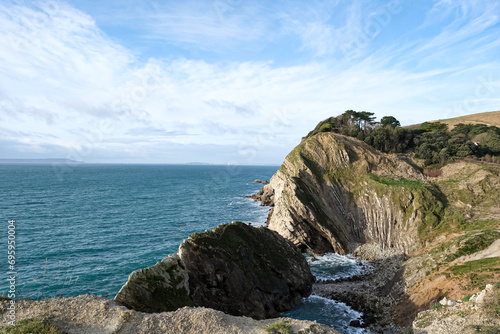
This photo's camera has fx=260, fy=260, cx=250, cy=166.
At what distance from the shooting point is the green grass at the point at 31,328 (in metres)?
12.7

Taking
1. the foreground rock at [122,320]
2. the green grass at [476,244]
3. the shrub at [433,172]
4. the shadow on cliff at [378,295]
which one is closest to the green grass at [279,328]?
the foreground rock at [122,320]

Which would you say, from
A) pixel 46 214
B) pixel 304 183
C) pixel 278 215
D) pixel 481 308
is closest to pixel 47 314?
pixel 481 308

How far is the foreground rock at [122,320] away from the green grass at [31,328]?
0.54 metres

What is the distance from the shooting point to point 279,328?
1510cm

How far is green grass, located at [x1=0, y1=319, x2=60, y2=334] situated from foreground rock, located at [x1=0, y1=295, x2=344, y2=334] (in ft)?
1.76

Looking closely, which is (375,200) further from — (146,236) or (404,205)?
(146,236)

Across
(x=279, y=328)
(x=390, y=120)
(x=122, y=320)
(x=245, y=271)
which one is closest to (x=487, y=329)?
(x=279, y=328)

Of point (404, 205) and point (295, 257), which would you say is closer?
point (295, 257)

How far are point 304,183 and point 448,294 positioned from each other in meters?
31.6

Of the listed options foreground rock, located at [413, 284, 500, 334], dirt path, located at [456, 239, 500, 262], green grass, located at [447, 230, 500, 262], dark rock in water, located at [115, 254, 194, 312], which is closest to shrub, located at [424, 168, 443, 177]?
green grass, located at [447, 230, 500, 262]

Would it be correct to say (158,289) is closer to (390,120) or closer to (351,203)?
(351,203)

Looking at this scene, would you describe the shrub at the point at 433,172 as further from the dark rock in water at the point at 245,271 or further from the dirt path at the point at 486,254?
the dark rock in water at the point at 245,271

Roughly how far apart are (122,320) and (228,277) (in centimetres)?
1316

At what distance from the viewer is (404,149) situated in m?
69.2
